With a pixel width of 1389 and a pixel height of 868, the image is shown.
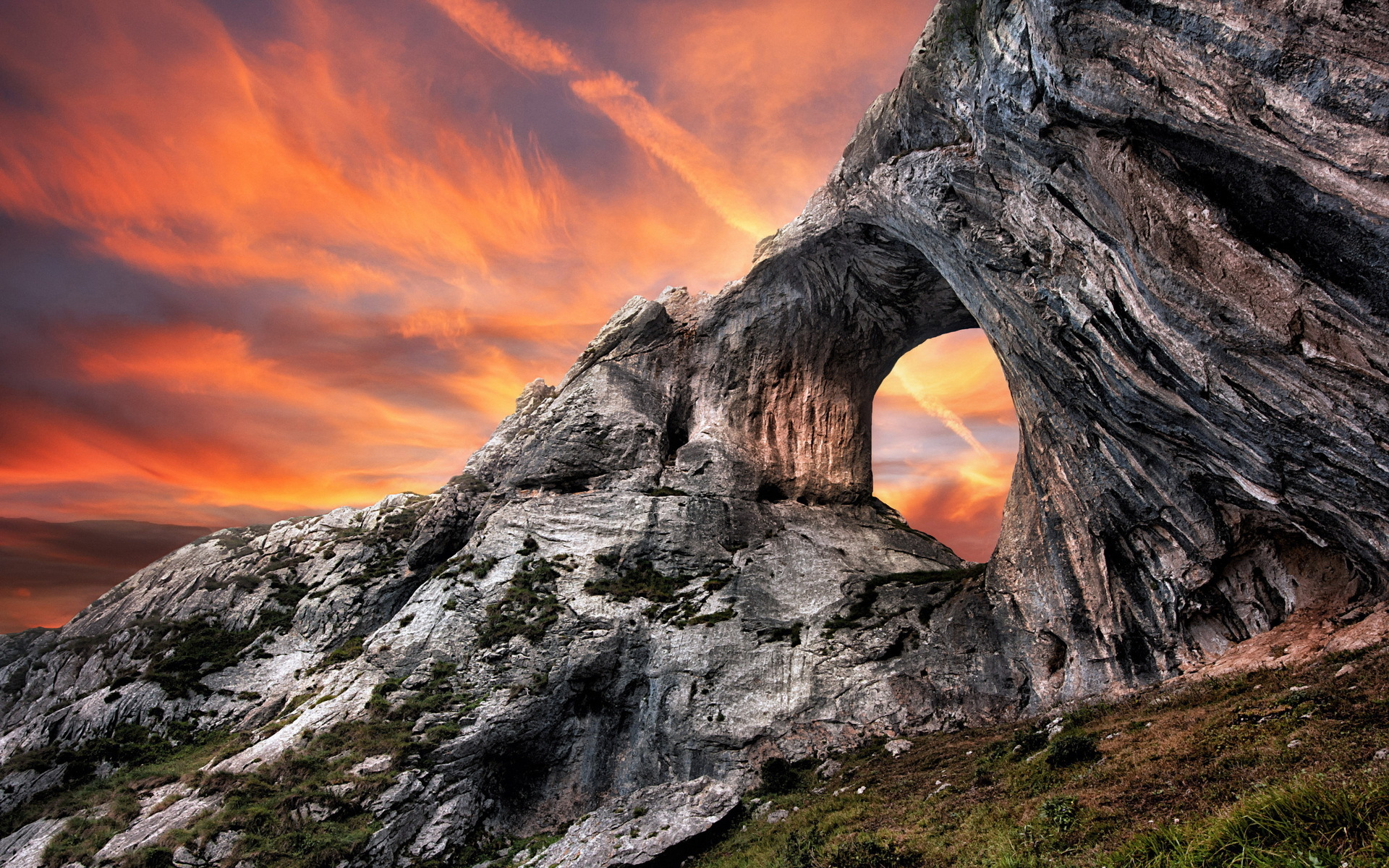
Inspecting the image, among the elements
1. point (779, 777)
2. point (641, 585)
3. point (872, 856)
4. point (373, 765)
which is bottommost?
point (872, 856)

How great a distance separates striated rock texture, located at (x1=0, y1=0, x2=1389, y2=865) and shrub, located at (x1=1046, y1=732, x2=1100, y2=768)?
9577 mm

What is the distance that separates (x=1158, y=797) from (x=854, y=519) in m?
35.1

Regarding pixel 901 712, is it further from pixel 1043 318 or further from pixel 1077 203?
pixel 1077 203

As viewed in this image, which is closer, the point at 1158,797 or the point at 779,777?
the point at 1158,797

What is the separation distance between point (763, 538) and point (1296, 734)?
31161mm

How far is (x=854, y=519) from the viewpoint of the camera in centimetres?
4553

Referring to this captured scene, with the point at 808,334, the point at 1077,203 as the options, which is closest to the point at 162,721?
the point at 808,334

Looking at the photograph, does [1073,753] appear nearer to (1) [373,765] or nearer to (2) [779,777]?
(2) [779,777]

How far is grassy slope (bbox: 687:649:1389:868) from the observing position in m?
7.09

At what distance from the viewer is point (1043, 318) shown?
2248 cm

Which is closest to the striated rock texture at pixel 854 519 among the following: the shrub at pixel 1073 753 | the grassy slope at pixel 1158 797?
the grassy slope at pixel 1158 797

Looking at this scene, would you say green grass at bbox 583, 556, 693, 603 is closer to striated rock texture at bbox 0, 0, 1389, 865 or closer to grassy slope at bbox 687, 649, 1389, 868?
striated rock texture at bbox 0, 0, 1389, 865

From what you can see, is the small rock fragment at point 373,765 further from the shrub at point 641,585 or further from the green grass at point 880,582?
the green grass at point 880,582

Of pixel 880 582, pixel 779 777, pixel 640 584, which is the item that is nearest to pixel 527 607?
pixel 640 584
